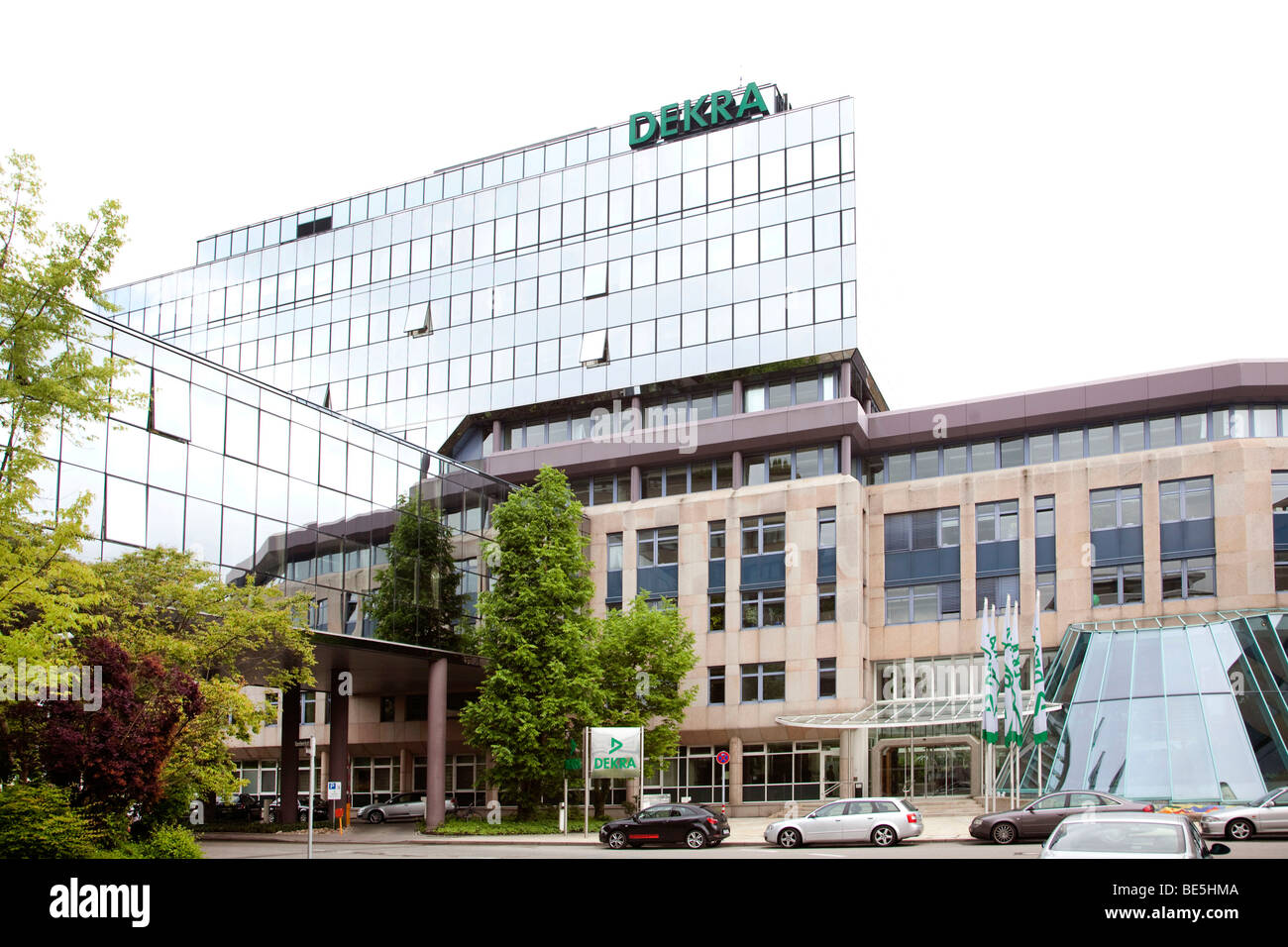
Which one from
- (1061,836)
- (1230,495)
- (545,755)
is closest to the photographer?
(1061,836)

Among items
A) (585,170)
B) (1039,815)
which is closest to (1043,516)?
(1039,815)

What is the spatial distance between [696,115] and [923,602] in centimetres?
2681

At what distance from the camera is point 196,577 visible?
109 ft

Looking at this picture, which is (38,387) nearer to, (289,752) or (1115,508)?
(289,752)

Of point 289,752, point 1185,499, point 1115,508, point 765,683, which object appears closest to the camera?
point 1185,499

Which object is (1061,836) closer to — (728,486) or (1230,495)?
(1230,495)

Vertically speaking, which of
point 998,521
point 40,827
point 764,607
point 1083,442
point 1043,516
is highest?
point 1083,442

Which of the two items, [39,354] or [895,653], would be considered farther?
[895,653]

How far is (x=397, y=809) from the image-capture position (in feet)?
190

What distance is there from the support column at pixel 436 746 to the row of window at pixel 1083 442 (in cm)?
2219

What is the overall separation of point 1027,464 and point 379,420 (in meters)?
33.1

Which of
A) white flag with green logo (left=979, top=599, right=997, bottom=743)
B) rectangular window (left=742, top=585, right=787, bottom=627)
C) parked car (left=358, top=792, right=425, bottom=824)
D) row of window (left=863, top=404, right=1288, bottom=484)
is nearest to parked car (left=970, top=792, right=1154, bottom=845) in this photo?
white flag with green logo (left=979, top=599, right=997, bottom=743)

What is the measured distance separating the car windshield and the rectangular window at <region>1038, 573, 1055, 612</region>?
39902 millimetres
